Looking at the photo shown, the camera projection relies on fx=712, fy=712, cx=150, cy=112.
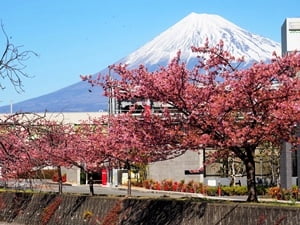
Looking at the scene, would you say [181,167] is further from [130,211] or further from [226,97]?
[226,97]

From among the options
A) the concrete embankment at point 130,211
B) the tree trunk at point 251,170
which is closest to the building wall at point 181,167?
the concrete embankment at point 130,211

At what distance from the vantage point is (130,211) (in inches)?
823

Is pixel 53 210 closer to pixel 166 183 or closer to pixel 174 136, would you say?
pixel 174 136

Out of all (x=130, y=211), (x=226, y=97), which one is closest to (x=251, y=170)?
(x=226, y=97)

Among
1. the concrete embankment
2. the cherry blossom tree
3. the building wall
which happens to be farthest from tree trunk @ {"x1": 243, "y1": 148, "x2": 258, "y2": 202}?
the building wall

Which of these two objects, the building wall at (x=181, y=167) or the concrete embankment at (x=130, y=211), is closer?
the concrete embankment at (x=130, y=211)

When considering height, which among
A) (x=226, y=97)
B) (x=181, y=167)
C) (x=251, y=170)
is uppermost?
(x=226, y=97)

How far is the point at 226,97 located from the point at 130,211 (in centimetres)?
566

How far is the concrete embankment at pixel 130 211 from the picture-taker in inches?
660

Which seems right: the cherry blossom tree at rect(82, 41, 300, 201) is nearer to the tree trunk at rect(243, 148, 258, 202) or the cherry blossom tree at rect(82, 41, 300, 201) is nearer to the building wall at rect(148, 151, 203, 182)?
the tree trunk at rect(243, 148, 258, 202)

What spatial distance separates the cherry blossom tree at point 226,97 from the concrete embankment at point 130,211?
64.2 inches

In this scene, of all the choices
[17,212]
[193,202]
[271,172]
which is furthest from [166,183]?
[193,202]

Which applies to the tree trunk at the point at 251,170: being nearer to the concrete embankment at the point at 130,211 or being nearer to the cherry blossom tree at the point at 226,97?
the cherry blossom tree at the point at 226,97

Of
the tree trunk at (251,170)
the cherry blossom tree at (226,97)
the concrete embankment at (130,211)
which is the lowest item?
the concrete embankment at (130,211)
